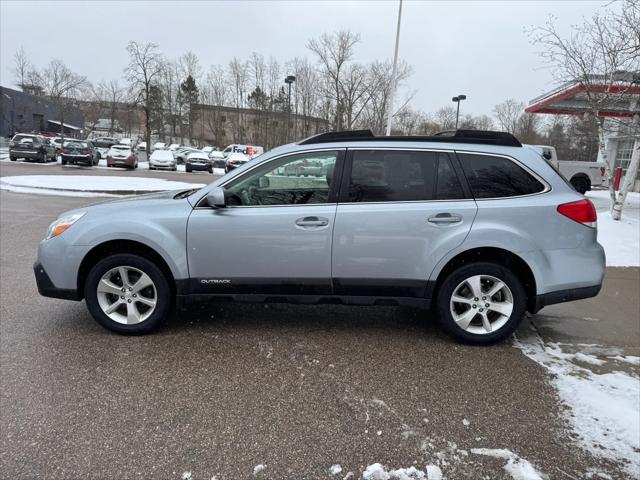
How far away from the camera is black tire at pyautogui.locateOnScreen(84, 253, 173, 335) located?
4.08 m

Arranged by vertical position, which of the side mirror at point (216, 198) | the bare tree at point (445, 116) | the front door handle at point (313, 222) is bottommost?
the front door handle at point (313, 222)

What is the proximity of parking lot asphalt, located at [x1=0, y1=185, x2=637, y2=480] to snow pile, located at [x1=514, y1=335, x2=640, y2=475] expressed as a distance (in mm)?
132

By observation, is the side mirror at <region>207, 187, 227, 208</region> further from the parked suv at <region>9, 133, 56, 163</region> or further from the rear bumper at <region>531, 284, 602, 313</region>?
the parked suv at <region>9, 133, 56, 163</region>

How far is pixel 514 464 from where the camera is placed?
2.59 metres

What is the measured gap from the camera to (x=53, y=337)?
13.6 ft

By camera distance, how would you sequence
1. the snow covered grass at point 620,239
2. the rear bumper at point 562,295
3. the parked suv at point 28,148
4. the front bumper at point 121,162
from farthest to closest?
the parked suv at point 28,148 → the front bumper at point 121,162 → the snow covered grass at point 620,239 → the rear bumper at point 562,295

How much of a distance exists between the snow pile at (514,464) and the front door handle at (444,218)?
6.11 feet

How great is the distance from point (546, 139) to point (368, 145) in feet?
194

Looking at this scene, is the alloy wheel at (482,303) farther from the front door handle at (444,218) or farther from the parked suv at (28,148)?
the parked suv at (28,148)

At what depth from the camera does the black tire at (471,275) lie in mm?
4023

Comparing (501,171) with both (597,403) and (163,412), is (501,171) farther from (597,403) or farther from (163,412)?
(163,412)

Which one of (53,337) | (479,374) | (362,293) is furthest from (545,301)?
(53,337)

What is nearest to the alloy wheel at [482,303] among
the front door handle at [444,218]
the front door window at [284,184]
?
the front door handle at [444,218]

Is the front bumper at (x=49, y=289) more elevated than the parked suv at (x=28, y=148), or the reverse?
the parked suv at (x=28, y=148)
